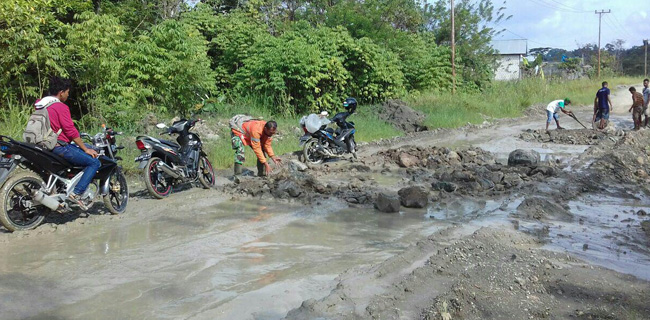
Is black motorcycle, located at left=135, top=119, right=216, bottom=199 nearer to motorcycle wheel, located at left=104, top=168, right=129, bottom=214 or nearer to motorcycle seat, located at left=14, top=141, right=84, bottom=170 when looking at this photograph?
motorcycle wheel, located at left=104, top=168, right=129, bottom=214

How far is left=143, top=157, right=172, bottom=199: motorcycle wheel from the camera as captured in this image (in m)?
8.20

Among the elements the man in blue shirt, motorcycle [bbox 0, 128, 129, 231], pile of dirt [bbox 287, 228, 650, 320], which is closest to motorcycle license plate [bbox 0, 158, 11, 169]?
motorcycle [bbox 0, 128, 129, 231]

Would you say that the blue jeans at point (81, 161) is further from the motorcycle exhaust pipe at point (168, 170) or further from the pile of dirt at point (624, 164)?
the pile of dirt at point (624, 164)

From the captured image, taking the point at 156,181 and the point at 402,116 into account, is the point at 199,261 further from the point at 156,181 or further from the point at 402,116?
the point at 402,116

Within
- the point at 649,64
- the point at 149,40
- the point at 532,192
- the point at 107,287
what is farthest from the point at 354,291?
the point at 649,64

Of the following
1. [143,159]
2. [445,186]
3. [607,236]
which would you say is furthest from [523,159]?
[143,159]

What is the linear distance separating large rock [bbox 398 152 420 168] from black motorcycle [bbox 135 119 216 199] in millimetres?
4417

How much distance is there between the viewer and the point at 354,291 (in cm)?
471

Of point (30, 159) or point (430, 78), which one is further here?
point (430, 78)

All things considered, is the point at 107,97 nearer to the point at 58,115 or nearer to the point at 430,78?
the point at 58,115

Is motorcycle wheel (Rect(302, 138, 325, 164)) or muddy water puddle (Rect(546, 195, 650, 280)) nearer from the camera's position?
muddy water puddle (Rect(546, 195, 650, 280))

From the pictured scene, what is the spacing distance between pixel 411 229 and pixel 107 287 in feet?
12.7

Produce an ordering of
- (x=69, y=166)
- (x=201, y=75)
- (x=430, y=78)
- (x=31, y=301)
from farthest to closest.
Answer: (x=430, y=78) → (x=201, y=75) → (x=69, y=166) → (x=31, y=301)

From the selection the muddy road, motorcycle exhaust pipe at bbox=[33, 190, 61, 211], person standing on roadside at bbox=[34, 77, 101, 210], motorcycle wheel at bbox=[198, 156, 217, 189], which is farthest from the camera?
motorcycle wheel at bbox=[198, 156, 217, 189]
